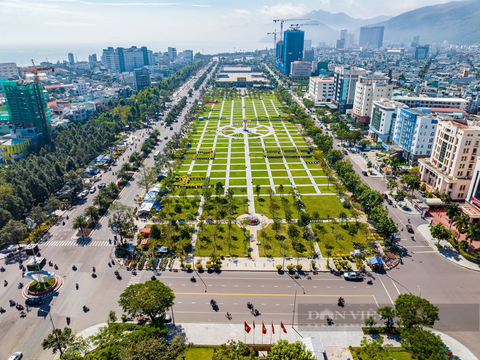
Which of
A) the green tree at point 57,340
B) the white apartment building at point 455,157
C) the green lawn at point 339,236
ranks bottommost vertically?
the green lawn at point 339,236

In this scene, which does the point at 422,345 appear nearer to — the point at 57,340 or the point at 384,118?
the point at 57,340

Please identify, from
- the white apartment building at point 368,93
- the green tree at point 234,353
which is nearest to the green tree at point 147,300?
the green tree at point 234,353

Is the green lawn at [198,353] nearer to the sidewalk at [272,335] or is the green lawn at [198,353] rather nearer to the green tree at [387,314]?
the sidewalk at [272,335]

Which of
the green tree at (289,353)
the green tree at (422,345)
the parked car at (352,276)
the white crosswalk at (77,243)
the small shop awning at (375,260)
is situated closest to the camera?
the green tree at (289,353)

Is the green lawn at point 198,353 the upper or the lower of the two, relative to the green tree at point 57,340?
lower

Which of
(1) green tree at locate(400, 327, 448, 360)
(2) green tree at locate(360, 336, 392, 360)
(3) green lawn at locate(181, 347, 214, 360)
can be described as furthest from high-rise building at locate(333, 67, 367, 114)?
(3) green lawn at locate(181, 347, 214, 360)

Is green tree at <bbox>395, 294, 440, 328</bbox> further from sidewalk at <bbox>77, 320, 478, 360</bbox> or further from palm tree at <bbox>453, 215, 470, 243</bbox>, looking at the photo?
palm tree at <bbox>453, 215, 470, 243</bbox>

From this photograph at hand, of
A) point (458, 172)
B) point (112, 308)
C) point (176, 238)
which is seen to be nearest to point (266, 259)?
point (176, 238)

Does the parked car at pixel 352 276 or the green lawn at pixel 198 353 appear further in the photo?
the parked car at pixel 352 276
